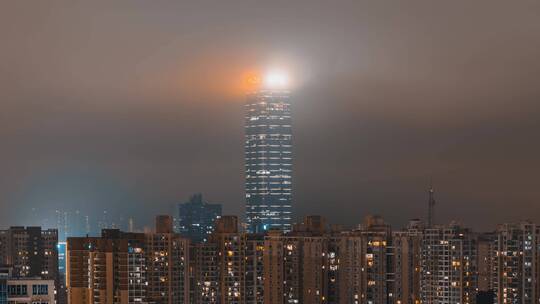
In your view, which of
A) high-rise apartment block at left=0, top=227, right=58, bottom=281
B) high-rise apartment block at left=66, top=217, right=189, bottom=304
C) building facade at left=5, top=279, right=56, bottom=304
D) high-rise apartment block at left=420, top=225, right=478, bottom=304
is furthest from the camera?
high-rise apartment block at left=0, top=227, right=58, bottom=281

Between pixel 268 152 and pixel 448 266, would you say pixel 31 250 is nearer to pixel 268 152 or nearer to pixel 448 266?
pixel 448 266

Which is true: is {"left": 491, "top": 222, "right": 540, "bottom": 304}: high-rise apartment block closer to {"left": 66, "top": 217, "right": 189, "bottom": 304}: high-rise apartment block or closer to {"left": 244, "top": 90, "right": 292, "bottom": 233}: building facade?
{"left": 66, "top": 217, "right": 189, "bottom": 304}: high-rise apartment block

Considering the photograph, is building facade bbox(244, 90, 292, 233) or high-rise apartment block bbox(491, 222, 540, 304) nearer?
high-rise apartment block bbox(491, 222, 540, 304)

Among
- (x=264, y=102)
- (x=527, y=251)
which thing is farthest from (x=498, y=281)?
(x=264, y=102)

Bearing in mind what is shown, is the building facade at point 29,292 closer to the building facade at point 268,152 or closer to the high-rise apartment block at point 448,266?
the high-rise apartment block at point 448,266

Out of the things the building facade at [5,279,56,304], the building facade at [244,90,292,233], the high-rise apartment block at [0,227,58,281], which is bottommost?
the building facade at [5,279,56,304]

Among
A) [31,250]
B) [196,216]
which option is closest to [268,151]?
[196,216]

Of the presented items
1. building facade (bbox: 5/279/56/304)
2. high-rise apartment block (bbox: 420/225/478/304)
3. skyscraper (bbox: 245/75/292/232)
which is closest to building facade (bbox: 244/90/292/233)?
skyscraper (bbox: 245/75/292/232)

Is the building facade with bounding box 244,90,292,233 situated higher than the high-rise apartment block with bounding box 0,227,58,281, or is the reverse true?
the building facade with bounding box 244,90,292,233
